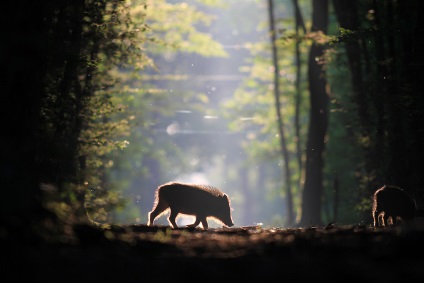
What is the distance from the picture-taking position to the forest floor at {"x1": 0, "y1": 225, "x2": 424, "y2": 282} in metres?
4.71

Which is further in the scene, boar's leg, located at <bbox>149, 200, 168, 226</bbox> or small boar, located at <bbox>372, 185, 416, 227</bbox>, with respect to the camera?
boar's leg, located at <bbox>149, 200, 168, 226</bbox>

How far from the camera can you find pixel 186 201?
14.3 metres

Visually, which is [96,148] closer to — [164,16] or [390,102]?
[390,102]

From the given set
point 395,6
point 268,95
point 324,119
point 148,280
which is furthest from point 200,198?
point 268,95

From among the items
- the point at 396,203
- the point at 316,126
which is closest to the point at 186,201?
the point at 396,203

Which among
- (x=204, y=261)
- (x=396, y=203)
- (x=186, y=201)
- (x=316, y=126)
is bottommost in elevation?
(x=396, y=203)

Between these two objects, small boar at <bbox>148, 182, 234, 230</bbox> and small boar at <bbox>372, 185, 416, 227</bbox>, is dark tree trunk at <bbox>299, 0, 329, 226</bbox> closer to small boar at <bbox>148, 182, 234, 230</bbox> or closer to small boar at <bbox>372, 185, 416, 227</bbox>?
small boar at <bbox>148, 182, 234, 230</bbox>

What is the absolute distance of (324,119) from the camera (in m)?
26.0

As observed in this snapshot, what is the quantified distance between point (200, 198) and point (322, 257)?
29.9 feet

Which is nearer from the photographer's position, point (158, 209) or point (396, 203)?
point (396, 203)

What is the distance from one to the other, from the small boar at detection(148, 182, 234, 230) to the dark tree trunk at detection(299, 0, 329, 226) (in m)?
11.0

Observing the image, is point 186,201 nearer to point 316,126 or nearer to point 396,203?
point 396,203

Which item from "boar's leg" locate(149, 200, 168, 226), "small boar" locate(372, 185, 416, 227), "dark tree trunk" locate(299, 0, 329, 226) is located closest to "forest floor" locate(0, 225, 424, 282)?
"small boar" locate(372, 185, 416, 227)

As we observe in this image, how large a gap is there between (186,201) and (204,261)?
896cm
